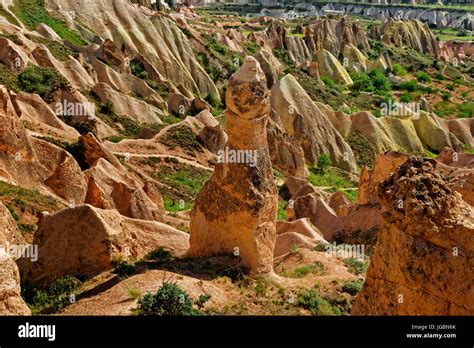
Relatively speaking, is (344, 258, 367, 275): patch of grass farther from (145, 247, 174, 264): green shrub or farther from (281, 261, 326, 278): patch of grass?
(145, 247, 174, 264): green shrub

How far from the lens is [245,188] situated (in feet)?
43.8

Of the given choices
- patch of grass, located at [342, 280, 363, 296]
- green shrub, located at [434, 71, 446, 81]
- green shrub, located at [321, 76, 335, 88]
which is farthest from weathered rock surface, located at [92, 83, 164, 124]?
green shrub, located at [434, 71, 446, 81]

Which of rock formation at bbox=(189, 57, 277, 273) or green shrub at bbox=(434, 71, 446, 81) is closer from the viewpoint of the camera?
rock formation at bbox=(189, 57, 277, 273)

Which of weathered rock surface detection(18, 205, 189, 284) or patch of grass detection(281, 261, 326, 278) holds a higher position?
weathered rock surface detection(18, 205, 189, 284)

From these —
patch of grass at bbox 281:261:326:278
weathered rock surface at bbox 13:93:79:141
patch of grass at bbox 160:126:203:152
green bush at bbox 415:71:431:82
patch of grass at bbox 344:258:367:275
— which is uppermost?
green bush at bbox 415:71:431:82

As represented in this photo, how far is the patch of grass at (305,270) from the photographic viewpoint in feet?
49.9

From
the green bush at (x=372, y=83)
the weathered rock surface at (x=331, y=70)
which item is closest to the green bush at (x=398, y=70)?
the green bush at (x=372, y=83)

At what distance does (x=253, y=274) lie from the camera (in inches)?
520

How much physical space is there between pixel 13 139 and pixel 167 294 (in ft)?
31.9

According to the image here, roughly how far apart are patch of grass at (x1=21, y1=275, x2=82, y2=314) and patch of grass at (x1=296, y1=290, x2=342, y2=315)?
4.12 metres

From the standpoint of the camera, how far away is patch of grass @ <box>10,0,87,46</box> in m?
49.1

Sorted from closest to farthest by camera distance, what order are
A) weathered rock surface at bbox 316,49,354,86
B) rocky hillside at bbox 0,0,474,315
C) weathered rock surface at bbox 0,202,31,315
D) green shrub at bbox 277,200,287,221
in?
1. weathered rock surface at bbox 0,202,31,315
2. rocky hillside at bbox 0,0,474,315
3. green shrub at bbox 277,200,287,221
4. weathered rock surface at bbox 316,49,354,86

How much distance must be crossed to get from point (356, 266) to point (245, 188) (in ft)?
15.1

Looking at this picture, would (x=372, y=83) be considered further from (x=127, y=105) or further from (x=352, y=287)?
(x=352, y=287)
